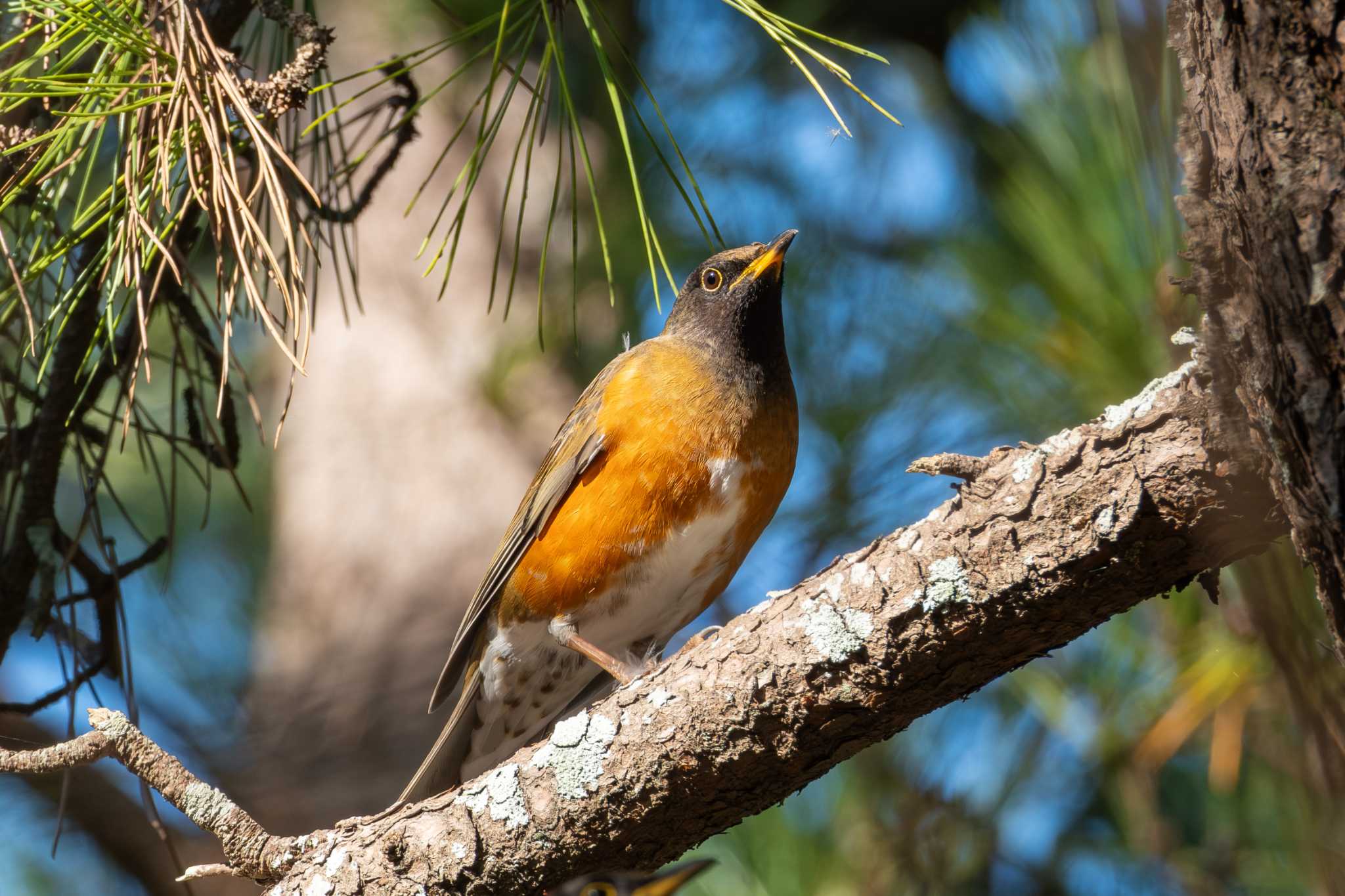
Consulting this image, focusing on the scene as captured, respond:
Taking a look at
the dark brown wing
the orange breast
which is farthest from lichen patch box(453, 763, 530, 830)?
the dark brown wing

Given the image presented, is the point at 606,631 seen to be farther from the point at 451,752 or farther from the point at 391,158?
the point at 391,158

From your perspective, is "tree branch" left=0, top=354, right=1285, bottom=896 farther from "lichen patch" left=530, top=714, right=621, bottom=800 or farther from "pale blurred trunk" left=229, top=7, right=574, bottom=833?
"pale blurred trunk" left=229, top=7, right=574, bottom=833

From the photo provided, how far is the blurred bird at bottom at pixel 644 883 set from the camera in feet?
6.12

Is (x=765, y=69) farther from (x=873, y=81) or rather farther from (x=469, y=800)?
(x=469, y=800)

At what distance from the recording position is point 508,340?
5.79 meters

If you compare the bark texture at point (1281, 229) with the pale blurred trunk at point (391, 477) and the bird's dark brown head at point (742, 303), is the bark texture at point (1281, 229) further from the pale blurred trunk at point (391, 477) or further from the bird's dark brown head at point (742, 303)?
the pale blurred trunk at point (391, 477)

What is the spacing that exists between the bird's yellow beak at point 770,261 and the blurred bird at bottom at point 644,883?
2772mm

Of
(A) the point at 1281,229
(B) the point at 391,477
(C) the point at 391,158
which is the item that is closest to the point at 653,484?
(C) the point at 391,158

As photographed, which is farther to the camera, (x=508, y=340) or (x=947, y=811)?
(x=508, y=340)

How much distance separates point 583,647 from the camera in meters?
3.84

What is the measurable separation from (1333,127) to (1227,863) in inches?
165

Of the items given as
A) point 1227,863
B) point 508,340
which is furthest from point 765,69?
point 1227,863

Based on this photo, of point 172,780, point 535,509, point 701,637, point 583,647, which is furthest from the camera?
point 535,509

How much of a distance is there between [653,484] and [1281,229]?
7.72 feet
